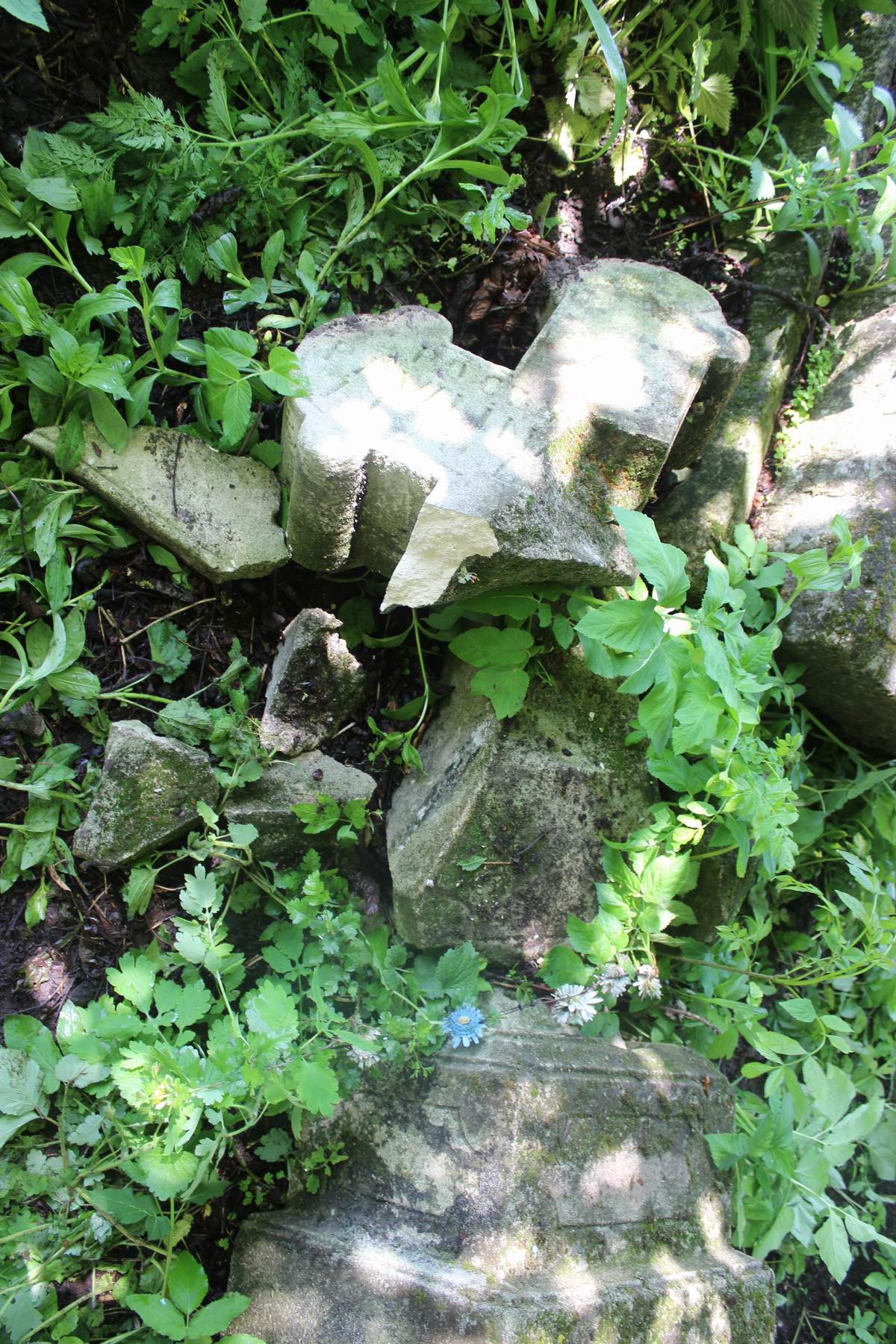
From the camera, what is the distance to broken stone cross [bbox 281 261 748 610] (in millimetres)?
2143

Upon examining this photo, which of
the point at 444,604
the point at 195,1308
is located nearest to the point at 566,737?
the point at 444,604

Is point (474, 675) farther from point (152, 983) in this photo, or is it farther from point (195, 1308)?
point (195, 1308)

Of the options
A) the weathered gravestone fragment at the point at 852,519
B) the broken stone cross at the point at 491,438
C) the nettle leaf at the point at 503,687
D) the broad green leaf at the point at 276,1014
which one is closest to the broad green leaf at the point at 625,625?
the broken stone cross at the point at 491,438

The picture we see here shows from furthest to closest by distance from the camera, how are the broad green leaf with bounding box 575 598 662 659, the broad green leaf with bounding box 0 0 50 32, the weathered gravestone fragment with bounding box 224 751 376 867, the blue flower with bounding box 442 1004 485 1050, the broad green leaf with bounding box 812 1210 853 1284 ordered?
the weathered gravestone fragment with bounding box 224 751 376 867 < the broad green leaf with bounding box 812 1210 853 1284 < the blue flower with bounding box 442 1004 485 1050 < the broad green leaf with bounding box 575 598 662 659 < the broad green leaf with bounding box 0 0 50 32

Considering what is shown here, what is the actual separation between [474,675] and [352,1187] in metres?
1.25

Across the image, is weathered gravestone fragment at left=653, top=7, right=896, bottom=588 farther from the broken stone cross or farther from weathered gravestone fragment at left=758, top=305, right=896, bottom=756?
the broken stone cross

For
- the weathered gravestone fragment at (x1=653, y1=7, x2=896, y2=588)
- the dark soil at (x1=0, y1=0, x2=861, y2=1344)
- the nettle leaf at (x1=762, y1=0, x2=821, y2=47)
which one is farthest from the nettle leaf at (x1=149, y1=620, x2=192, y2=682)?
the nettle leaf at (x1=762, y1=0, x2=821, y2=47)

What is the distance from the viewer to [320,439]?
2.12m

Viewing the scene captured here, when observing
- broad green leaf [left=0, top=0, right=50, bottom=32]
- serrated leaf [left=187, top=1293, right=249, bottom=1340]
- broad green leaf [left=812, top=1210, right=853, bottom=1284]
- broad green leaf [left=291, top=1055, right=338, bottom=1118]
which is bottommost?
serrated leaf [left=187, top=1293, right=249, bottom=1340]

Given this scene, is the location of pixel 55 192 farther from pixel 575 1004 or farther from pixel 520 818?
pixel 575 1004

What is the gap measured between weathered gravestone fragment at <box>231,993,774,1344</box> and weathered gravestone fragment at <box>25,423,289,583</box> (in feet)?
4.47

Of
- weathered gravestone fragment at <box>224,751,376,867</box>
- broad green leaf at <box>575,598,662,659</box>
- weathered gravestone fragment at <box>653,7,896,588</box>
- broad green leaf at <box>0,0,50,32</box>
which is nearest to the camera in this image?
broad green leaf at <box>0,0,50,32</box>

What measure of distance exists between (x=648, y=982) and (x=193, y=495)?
67.9 inches

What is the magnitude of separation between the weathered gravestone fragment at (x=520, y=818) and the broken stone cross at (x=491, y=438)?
40 centimetres
